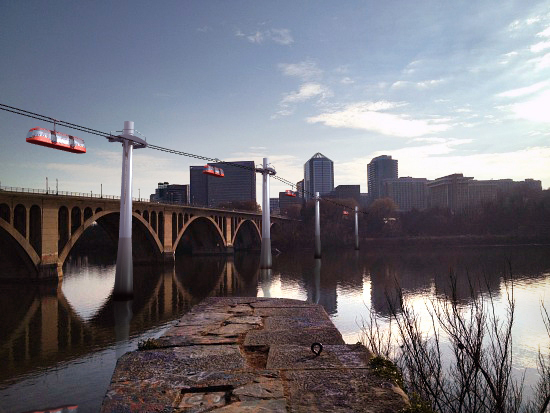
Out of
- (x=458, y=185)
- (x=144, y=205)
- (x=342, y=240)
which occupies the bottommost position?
(x=342, y=240)

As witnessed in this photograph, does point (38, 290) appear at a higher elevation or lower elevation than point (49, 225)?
lower

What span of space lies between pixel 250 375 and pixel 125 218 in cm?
1895

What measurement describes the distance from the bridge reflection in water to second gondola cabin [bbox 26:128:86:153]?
Result: 8890 mm

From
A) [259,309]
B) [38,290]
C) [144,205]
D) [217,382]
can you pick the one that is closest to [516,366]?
[259,309]

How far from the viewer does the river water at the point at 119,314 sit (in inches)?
439

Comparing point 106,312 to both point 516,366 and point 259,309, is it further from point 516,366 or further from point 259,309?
point 516,366

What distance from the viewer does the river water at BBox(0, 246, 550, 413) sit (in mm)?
11141

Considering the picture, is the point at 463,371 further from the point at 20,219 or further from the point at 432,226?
the point at 432,226

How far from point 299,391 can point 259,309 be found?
8.38 m

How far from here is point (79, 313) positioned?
23156 millimetres

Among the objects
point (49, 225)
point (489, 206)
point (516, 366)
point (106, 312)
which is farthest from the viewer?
point (489, 206)

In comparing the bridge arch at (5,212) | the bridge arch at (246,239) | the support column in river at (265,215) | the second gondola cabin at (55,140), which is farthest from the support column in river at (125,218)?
the bridge arch at (246,239)

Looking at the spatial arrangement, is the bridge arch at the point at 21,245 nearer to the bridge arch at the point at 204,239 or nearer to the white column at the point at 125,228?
the white column at the point at 125,228

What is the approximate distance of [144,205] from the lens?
2028 inches
